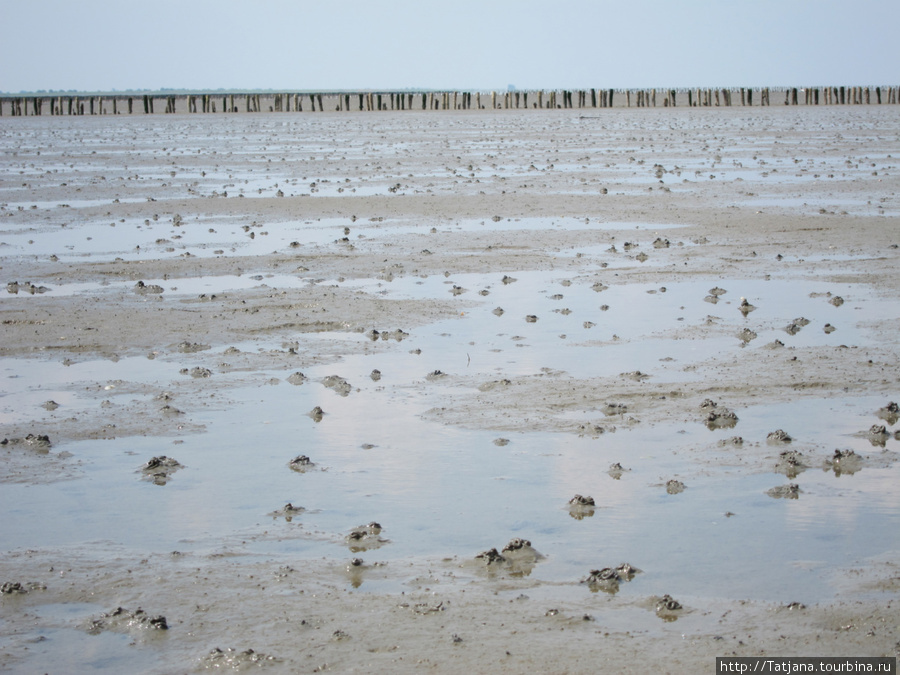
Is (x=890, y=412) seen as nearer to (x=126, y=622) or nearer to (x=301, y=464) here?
(x=301, y=464)

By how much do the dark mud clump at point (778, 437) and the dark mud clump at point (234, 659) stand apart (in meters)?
3.87

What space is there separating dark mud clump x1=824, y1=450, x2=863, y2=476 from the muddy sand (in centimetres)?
4

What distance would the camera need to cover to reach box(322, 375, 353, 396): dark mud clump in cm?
828

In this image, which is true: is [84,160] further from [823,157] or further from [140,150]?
[823,157]

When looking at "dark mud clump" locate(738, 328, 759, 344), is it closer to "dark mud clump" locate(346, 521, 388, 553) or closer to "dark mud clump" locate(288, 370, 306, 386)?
"dark mud clump" locate(288, 370, 306, 386)

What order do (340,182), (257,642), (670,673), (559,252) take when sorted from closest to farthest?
(670,673), (257,642), (559,252), (340,182)

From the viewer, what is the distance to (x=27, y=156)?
36.6 m

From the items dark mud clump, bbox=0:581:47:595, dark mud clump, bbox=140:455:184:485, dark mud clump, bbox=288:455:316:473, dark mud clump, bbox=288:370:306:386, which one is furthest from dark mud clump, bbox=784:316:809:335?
dark mud clump, bbox=0:581:47:595

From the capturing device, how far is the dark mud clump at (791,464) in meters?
6.38

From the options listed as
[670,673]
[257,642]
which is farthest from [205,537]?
[670,673]

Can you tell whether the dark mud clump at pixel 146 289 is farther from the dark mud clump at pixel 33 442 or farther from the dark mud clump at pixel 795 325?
the dark mud clump at pixel 795 325

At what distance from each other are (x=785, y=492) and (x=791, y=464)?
443 millimetres

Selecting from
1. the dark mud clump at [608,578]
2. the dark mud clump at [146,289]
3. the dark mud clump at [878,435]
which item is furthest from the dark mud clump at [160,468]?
the dark mud clump at [146,289]

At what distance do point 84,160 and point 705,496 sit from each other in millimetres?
31620
